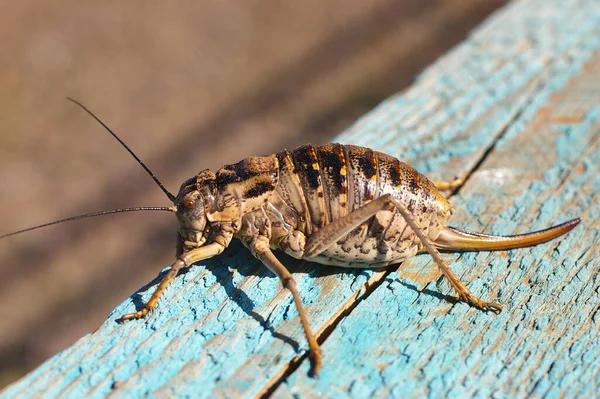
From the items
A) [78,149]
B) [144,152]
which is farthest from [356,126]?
[78,149]

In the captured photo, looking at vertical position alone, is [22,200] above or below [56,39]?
below

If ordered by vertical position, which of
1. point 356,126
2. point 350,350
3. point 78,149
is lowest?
point 350,350

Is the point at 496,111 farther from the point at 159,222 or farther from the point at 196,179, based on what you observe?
the point at 159,222

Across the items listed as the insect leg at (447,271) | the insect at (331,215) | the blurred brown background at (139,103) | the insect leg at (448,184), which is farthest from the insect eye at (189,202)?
the blurred brown background at (139,103)

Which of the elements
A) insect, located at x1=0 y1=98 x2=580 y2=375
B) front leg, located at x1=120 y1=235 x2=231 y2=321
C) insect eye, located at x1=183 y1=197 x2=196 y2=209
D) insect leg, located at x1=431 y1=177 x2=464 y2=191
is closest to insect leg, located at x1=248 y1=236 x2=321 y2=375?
insect, located at x1=0 y1=98 x2=580 y2=375

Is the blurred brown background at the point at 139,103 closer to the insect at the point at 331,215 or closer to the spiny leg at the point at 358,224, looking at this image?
the insect at the point at 331,215

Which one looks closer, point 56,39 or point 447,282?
point 447,282

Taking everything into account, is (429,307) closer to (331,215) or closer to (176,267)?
(331,215)

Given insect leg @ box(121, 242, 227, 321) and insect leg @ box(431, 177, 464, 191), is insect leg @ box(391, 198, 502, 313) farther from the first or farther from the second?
insect leg @ box(121, 242, 227, 321)
